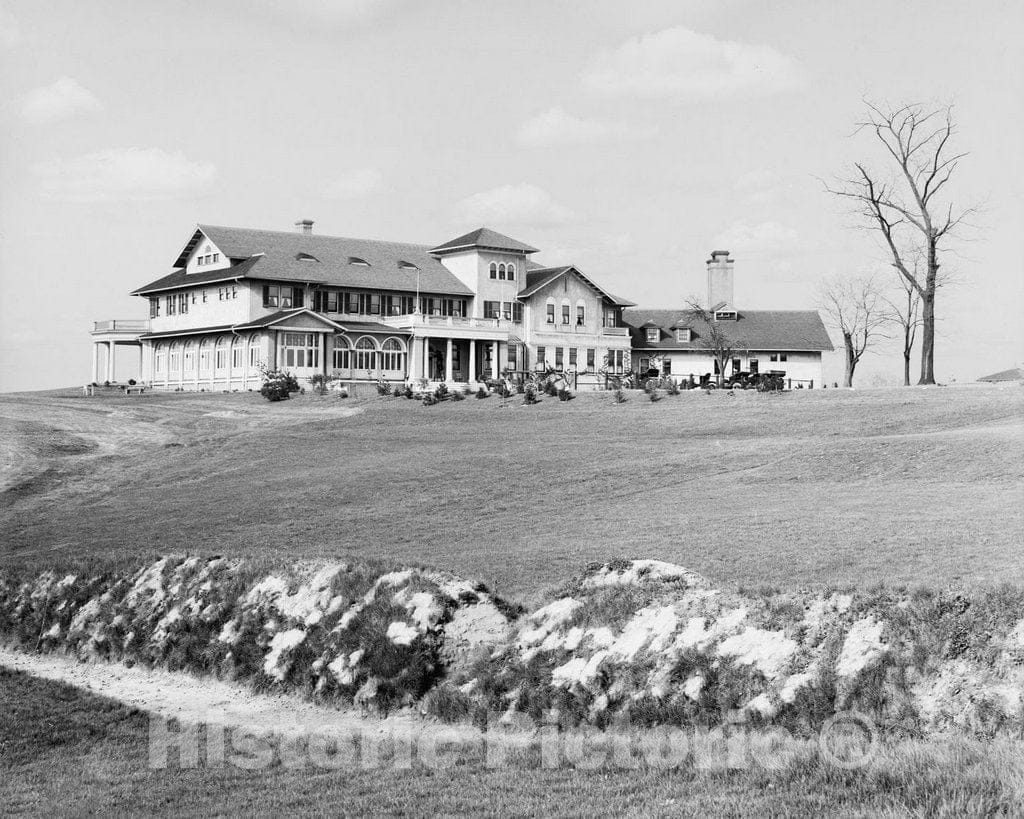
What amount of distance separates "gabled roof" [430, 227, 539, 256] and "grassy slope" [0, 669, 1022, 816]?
69.6 metres

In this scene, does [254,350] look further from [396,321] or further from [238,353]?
[396,321]

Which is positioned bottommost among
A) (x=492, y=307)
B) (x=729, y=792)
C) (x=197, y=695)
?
(x=197, y=695)

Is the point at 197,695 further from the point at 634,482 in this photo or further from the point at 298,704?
the point at 634,482

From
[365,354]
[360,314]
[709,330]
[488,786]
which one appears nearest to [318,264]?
[360,314]

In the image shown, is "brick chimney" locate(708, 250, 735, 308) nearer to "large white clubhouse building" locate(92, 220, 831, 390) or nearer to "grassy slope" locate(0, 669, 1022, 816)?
"large white clubhouse building" locate(92, 220, 831, 390)

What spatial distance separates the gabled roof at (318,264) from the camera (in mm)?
72500

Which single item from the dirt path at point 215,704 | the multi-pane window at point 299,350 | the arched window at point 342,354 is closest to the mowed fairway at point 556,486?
the dirt path at point 215,704

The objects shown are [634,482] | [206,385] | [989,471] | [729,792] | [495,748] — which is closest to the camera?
[729,792]

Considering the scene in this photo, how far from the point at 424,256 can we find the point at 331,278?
1033 cm

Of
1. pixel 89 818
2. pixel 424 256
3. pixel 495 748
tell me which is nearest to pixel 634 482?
pixel 495 748

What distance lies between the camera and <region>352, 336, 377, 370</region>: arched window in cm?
7269

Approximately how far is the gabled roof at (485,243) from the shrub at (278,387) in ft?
81.2

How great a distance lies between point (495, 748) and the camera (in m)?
10.3

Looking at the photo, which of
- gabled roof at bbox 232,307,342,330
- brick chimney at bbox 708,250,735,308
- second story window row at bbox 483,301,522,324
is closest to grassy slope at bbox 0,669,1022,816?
gabled roof at bbox 232,307,342,330
